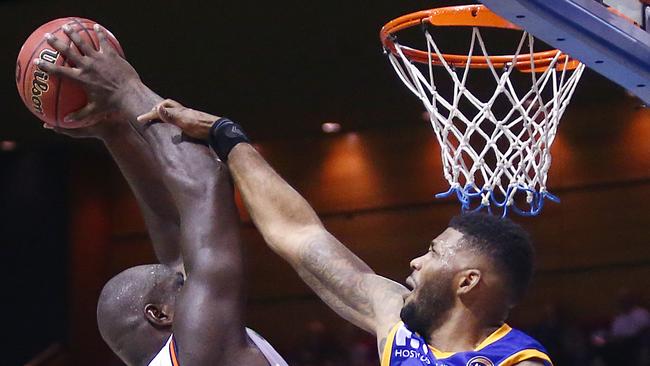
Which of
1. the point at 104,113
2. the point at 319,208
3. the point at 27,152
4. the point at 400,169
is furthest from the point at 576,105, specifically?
the point at 104,113

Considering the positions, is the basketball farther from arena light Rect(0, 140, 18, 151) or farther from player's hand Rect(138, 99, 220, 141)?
arena light Rect(0, 140, 18, 151)

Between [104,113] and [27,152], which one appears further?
[27,152]

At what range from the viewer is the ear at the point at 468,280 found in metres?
2.56

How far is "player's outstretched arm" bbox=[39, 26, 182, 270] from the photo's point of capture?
9.18 feet

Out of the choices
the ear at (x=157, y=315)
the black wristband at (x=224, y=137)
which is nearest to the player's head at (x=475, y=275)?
the black wristband at (x=224, y=137)

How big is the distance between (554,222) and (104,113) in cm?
484

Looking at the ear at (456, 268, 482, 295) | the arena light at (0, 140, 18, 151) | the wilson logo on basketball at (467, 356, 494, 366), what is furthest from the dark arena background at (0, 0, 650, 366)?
the wilson logo on basketball at (467, 356, 494, 366)

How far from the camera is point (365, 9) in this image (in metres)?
6.72

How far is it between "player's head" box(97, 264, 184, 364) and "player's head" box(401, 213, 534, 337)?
0.68 metres

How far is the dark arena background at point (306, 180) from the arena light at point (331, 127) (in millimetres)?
37

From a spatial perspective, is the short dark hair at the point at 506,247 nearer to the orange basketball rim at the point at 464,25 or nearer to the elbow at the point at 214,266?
the elbow at the point at 214,266

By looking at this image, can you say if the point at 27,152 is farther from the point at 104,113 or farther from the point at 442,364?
the point at 442,364

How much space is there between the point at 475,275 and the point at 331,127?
5.22 m

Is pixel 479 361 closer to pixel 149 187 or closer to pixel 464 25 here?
pixel 149 187
